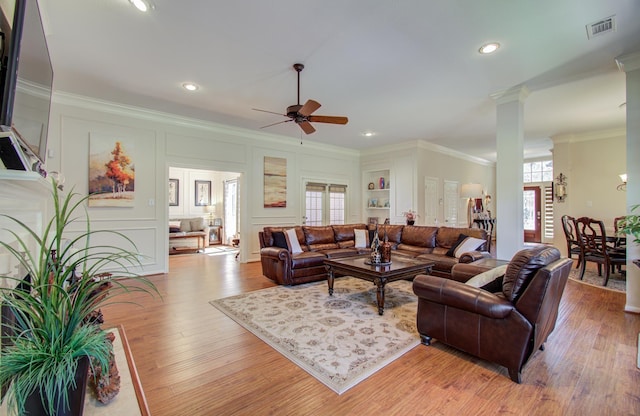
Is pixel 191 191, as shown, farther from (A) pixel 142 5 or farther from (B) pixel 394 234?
(A) pixel 142 5

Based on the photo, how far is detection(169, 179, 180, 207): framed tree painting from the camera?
932 cm

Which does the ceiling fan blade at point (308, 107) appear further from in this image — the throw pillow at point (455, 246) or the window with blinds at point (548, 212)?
the window with blinds at point (548, 212)

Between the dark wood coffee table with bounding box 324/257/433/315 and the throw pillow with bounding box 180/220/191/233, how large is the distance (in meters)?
6.16

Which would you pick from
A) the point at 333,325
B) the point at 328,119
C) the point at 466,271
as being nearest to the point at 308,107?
the point at 328,119

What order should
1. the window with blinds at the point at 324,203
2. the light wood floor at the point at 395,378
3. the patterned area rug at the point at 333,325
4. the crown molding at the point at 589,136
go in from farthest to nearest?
the window with blinds at the point at 324,203 < the crown molding at the point at 589,136 < the patterned area rug at the point at 333,325 < the light wood floor at the point at 395,378

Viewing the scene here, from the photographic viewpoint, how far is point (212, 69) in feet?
11.7

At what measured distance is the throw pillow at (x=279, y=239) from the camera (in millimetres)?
5004

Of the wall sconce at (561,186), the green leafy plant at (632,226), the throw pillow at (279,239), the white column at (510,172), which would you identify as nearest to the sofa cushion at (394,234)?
the white column at (510,172)

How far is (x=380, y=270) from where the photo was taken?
11.3 ft

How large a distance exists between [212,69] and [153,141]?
2.48 meters

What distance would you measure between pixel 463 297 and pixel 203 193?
9277 mm

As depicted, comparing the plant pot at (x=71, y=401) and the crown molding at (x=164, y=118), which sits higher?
the crown molding at (x=164, y=118)

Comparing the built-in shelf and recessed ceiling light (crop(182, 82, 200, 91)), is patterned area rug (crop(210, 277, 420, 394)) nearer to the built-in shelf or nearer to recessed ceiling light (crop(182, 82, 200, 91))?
A: recessed ceiling light (crop(182, 82, 200, 91))

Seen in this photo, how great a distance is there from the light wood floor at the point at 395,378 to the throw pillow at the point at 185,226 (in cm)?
574
